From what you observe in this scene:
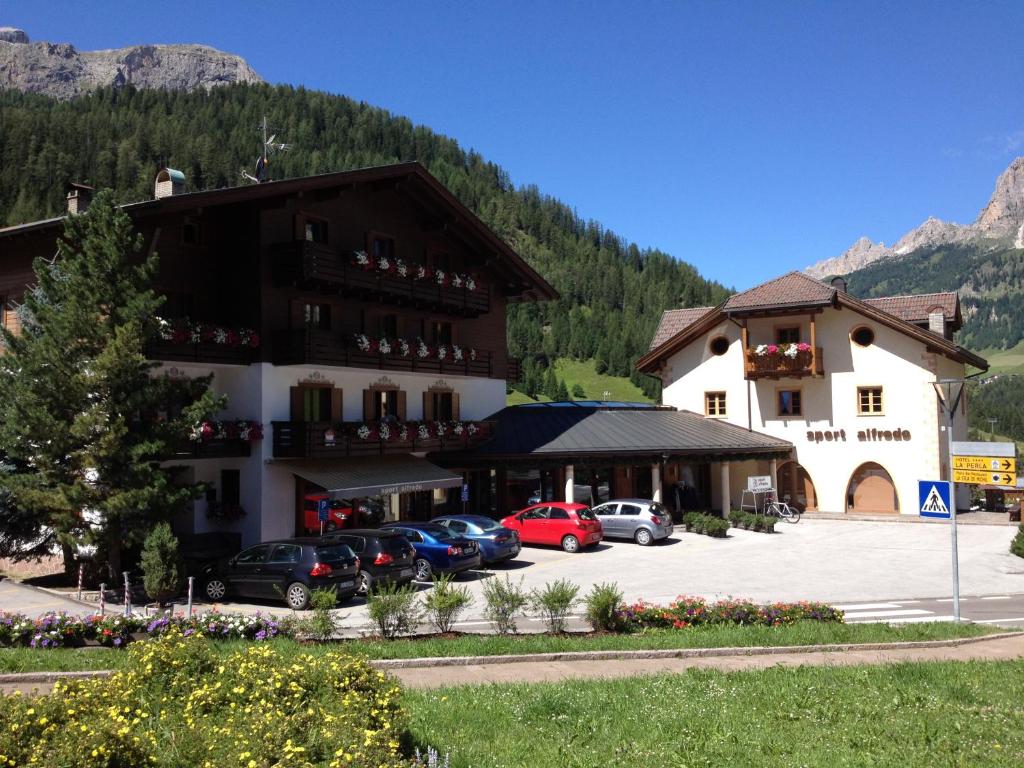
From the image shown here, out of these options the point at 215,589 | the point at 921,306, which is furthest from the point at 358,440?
the point at 921,306

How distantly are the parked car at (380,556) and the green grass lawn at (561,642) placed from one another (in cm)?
600

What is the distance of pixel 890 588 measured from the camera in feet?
76.2

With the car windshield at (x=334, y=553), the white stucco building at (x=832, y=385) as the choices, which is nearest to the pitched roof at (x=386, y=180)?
the white stucco building at (x=832, y=385)

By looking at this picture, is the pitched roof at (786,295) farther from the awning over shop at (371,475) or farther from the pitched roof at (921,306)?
the awning over shop at (371,475)

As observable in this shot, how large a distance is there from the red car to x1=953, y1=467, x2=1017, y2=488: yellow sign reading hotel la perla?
1304 cm

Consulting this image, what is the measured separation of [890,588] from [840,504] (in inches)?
725

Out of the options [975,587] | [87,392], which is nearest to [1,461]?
[87,392]

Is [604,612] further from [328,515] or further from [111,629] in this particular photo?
[328,515]

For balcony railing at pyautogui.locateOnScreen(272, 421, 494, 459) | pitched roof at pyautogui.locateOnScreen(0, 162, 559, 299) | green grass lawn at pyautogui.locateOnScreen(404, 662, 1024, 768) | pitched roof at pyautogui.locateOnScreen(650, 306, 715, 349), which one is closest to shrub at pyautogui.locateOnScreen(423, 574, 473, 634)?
green grass lawn at pyautogui.locateOnScreen(404, 662, 1024, 768)

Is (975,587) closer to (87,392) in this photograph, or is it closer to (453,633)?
(453,633)

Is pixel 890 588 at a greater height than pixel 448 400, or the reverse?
pixel 448 400

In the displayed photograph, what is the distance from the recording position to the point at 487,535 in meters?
25.3

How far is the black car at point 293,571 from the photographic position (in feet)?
63.2

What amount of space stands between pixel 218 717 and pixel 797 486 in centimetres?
3824
